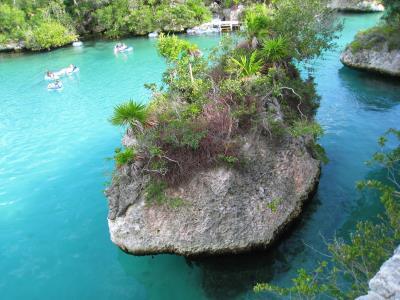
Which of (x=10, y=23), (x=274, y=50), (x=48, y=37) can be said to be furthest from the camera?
(x=10, y=23)

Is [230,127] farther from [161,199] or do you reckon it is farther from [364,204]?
[364,204]

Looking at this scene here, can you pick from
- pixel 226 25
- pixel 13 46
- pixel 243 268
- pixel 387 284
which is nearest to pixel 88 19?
pixel 13 46

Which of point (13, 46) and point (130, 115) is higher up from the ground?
point (130, 115)

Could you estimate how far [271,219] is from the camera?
11.9 metres

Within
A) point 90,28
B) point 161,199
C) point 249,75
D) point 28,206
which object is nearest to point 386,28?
point 249,75

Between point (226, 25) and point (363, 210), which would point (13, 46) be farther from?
point (363, 210)

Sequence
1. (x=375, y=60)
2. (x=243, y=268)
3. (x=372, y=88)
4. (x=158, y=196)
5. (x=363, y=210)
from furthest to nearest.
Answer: (x=375, y=60)
(x=372, y=88)
(x=363, y=210)
(x=243, y=268)
(x=158, y=196)

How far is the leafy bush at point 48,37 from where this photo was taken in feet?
148

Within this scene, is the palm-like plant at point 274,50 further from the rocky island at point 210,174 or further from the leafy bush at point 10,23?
the leafy bush at point 10,23

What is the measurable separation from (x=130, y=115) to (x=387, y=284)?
8.94m

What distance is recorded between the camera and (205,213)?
1137 cm

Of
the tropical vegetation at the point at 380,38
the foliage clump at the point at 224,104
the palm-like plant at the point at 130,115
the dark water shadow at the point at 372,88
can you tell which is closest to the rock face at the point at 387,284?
the foliage clump at the point at 224,104

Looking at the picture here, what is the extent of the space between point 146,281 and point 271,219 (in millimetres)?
4525

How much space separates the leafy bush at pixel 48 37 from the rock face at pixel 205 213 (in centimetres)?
3967
